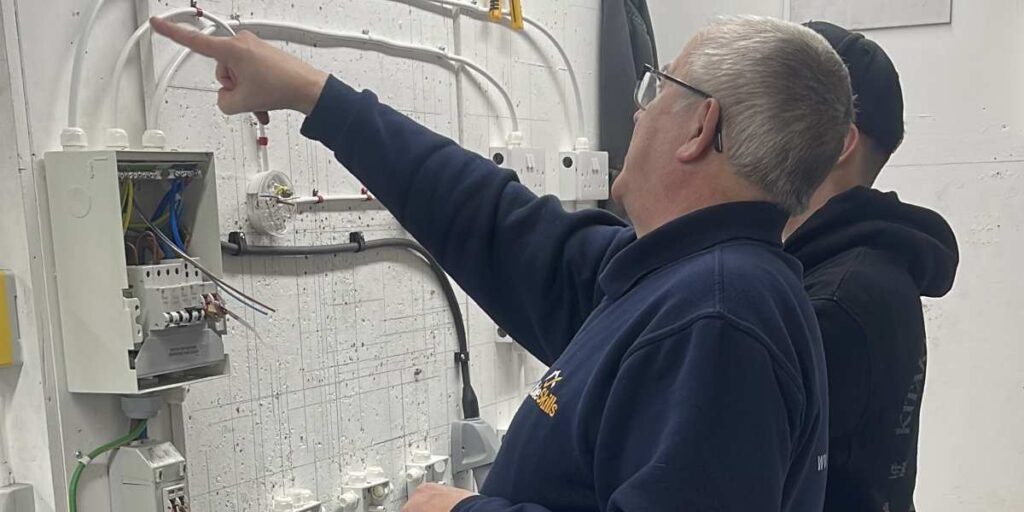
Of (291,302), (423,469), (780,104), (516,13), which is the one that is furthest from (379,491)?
(780,104)

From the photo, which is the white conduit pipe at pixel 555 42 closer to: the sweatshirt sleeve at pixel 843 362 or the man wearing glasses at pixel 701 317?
the man wearing glasses at pixel 701 317

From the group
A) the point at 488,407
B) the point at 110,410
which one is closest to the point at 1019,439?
the point at 488,407

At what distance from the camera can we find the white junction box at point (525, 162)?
233 centimetres

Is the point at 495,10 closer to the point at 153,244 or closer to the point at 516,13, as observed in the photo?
the point at 516,13

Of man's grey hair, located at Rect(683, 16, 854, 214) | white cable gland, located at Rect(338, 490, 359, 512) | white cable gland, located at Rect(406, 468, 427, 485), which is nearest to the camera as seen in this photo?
man's grey hair, located at Rect(683, 16, 854, 214)

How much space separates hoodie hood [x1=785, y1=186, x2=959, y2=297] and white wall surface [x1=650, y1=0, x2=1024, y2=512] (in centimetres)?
155

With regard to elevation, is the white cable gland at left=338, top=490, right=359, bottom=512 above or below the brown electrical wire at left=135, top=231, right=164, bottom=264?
below

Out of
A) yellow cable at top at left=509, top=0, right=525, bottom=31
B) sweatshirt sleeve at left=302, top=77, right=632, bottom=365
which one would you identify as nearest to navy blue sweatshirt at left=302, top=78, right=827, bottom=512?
sweatshirt sleeve at left=302, top=77, right=632, bottom=365

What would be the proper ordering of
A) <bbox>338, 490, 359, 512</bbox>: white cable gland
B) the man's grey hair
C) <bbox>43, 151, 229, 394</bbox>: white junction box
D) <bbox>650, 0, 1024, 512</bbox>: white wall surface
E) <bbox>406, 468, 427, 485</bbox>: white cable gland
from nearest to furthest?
the man's grey hair
<bbox>43, 151, 229, 394</bbox>: white junction box
<bbox>338, 490, 359, 512</bbox>: white cable gland
<bbox>406, 468, 427, 485</bbox>: white cable gland
<bbox>650, 0, 1024, 512</bbox>: white wall surface

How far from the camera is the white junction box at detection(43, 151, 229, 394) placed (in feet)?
4.35

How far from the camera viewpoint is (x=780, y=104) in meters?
0.88

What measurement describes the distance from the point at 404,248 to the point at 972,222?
5.68ft

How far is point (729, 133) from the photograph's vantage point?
907 mm

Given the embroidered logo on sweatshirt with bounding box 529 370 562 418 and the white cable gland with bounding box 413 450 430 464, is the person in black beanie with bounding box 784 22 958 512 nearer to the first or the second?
the embroidered logo on sweatshirt with bounding box 529 370 562 418
